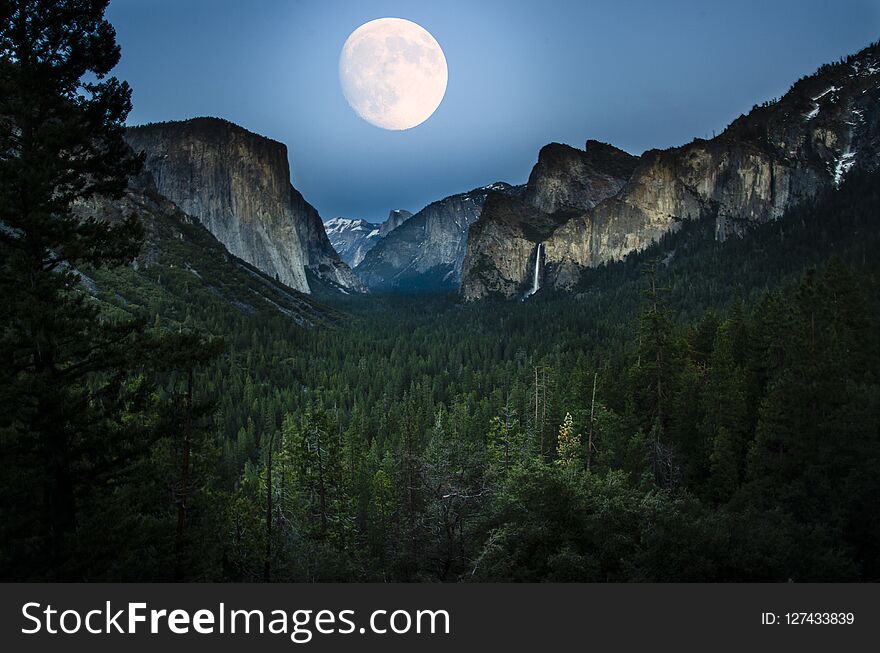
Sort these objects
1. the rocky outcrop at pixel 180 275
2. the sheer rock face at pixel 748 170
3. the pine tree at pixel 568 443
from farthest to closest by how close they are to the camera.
A: the sheer rock face at pixel 748 170 → the rocky outcrop at pixel 180 275 → the pine tree at pixel 568 443

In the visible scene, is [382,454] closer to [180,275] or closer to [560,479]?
[560,479]

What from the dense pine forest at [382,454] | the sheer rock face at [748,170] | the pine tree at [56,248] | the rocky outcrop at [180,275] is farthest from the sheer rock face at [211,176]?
the pine tree at [56,248]

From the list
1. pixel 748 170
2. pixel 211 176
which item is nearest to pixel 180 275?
pixel 211 176

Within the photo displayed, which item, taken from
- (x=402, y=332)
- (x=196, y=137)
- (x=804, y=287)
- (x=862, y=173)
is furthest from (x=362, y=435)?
(x=196, y=137)

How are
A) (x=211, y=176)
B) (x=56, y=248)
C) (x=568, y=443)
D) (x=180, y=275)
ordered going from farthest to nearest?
1. (x=211, y=176)
2. (x=180, y=275)
3. (x=568, y=443)
4. (x=56, y=248)

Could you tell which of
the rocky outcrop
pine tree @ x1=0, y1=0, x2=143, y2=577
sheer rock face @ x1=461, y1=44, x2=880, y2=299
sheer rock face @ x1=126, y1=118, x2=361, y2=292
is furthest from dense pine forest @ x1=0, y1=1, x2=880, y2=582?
sheer rock face @ x1=126, y1=118, x2=361, y2=292

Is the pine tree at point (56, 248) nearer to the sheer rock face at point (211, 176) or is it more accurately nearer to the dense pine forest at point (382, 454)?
the dense pine forest at point (382, 454)

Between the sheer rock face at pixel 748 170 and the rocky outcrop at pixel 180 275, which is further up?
the sheer rock face at pixel 748 170

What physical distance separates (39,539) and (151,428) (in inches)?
97.4

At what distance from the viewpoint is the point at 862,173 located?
129375mm

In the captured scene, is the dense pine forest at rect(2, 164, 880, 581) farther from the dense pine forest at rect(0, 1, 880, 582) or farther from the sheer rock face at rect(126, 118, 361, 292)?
the sheer rock face at rect(126, 118, 361, 292)

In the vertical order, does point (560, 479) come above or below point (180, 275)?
below

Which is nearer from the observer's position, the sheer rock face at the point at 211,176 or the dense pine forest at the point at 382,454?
the dense pine forest at the point at 382,454
